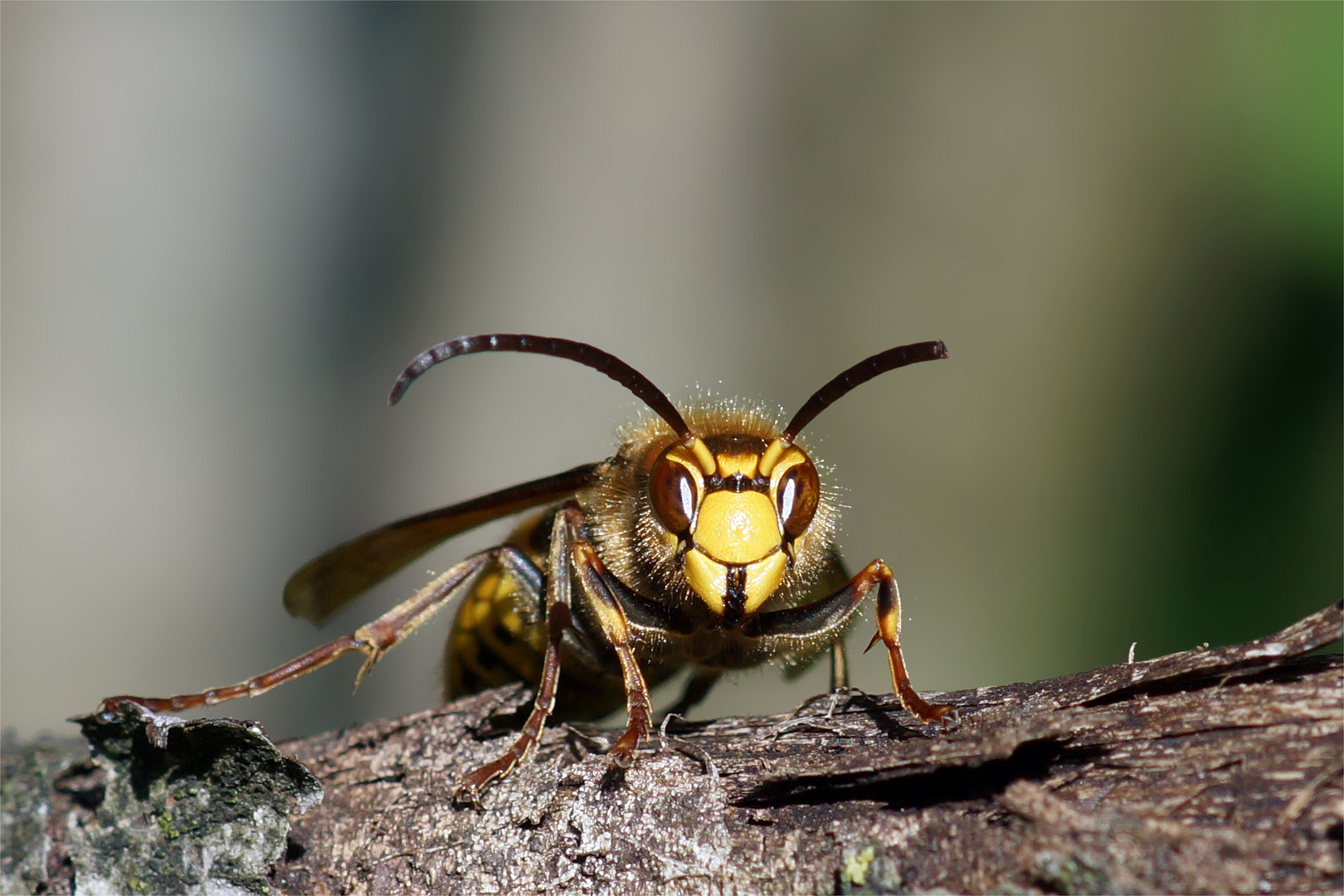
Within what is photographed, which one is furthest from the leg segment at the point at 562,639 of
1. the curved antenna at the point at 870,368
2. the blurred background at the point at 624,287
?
the blurred background at the point at 624,287

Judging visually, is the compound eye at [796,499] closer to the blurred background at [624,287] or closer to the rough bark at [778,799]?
the rough bark at [778,799]

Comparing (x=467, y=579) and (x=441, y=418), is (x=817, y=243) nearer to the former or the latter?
(x=441, y=418)

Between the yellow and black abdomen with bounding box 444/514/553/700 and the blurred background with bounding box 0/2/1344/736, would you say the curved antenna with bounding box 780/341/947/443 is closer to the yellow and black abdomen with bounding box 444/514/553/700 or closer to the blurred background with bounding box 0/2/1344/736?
the yellow and black abdomen with bounding box 444/514/553/700

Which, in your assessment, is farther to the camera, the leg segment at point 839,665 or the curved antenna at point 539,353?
the leg segment at point 839,665

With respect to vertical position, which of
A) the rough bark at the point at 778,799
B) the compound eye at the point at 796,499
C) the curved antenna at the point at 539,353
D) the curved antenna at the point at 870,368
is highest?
the curved antenna at the point at 539,353

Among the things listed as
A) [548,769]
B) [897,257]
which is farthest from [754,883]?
[897,257]

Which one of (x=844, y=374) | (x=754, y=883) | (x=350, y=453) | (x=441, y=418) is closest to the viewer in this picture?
(x=754, y=883)
